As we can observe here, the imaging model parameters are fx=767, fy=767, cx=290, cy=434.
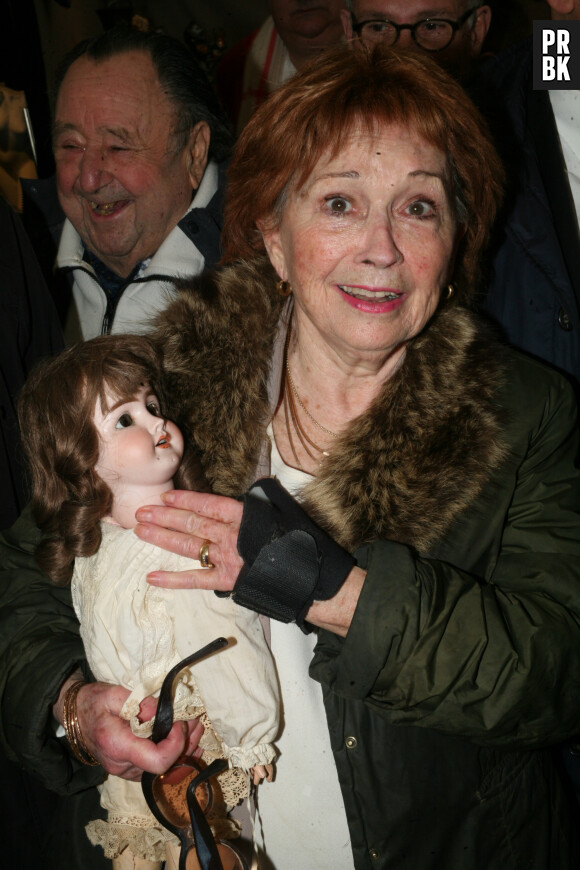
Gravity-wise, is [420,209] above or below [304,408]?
above

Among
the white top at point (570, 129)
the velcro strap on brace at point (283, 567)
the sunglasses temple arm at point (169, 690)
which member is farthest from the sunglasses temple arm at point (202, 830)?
the white top at point (570, 129)

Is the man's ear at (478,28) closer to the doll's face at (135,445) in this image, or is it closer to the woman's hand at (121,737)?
the doll's face at (135,445)

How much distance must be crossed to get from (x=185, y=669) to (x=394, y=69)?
53.8 inches

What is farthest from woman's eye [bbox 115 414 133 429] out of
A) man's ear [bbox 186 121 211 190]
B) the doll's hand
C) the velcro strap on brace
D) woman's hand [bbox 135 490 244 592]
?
man's ear [bbox 186 121 211 190]

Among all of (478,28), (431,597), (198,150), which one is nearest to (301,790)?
(431,597)

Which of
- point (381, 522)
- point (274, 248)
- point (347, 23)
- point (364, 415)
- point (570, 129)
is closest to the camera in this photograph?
point (381, 522)

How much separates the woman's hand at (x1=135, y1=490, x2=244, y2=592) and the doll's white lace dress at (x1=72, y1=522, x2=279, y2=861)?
0.16ft

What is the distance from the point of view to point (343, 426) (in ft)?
6.28

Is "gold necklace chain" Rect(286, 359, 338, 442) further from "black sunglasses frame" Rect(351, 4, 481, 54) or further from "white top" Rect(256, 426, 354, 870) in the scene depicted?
"black sunglasses frame" Rect(351, 4, 481, 54)

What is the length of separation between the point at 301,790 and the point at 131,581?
2.00 ft

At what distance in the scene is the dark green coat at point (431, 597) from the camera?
147 cm

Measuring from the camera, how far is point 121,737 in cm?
154

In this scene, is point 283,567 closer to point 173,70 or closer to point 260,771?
point 260,771

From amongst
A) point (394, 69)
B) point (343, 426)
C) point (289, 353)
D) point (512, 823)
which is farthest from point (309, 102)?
point (512, 823)
